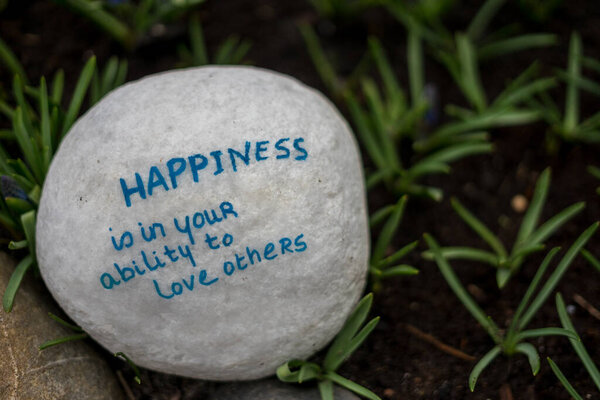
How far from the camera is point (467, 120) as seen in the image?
5.98 ft

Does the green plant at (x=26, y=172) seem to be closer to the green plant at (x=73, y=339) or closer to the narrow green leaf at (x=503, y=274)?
the green plant at (x=73, y=339)

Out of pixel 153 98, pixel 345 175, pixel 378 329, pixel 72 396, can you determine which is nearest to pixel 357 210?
pixel 345 175

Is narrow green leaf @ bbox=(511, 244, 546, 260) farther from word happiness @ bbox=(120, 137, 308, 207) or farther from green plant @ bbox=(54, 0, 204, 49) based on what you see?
green plant @ bbox=(54, 0, 204, 49)

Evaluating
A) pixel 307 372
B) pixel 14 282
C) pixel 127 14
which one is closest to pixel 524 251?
pixel 307 372

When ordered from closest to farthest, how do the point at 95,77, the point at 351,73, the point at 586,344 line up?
1. the point at 586,344
2. the point at 95,77
3. the point at 351,73

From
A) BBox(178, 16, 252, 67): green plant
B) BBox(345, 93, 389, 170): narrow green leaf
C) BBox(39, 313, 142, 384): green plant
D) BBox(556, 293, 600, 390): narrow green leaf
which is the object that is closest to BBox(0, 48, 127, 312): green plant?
BBox(39, 313, 142, 384): green plant

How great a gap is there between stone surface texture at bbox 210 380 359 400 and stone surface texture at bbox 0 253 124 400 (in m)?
0.29

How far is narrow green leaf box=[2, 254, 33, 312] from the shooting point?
133 cm

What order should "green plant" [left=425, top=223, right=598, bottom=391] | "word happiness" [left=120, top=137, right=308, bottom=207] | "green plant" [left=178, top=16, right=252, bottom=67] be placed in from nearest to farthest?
"word happiness" [left=120, top=137, right=308, bottom=207] → "green plant" [left=425, top=223, right=598, bottom=391] → "green plant" [left=178, top=16, right=252, bottom=67]

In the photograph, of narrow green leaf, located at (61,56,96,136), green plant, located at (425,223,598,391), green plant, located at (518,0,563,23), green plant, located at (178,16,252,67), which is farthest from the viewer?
green plant, located at (518,0,563,23)

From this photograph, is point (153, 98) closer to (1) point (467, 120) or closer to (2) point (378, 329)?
(2) point (378, 329)

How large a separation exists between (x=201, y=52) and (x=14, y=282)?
3.38ft

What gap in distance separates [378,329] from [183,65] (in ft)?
3.65

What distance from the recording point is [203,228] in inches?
50.7
